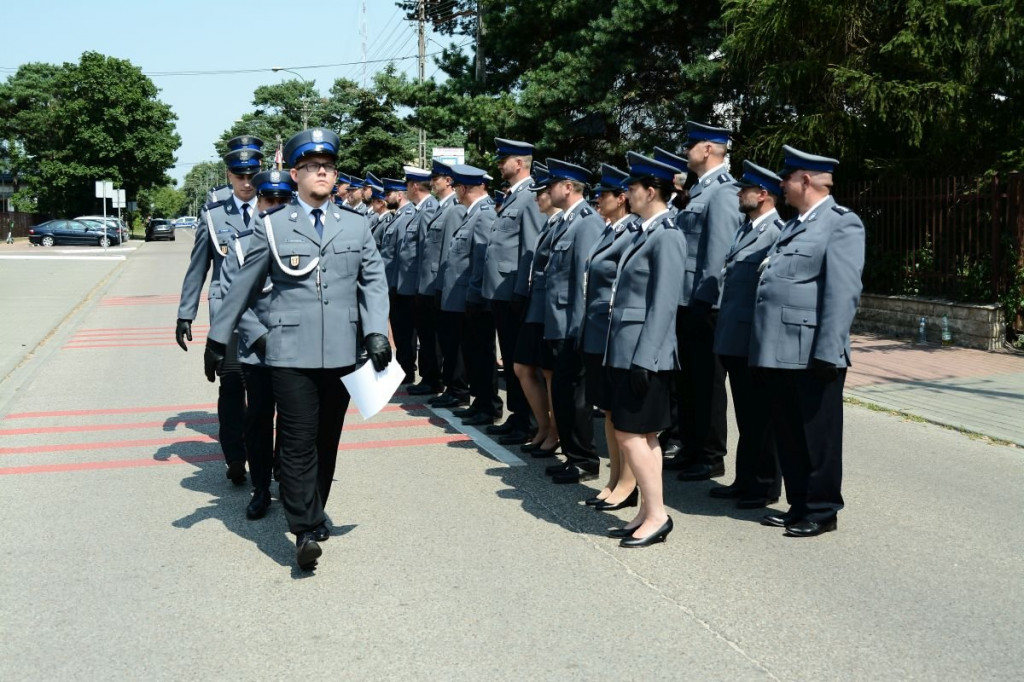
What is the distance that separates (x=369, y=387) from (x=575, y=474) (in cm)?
208

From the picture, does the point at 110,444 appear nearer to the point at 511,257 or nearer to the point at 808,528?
the point at 511,257

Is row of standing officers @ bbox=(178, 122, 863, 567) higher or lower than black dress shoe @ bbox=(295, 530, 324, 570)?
higher

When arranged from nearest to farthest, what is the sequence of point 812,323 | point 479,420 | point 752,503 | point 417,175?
point 812,323 < point 752,503 < point 479,420 < point 417,175

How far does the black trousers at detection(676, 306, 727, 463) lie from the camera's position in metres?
6.82

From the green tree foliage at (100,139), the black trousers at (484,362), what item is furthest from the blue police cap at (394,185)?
the green tree foliage at (100,139)

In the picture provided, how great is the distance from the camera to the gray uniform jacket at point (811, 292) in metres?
5.35

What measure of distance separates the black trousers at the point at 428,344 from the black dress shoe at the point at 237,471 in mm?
3502

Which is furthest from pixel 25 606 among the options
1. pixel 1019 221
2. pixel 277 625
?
pixel 1019 221

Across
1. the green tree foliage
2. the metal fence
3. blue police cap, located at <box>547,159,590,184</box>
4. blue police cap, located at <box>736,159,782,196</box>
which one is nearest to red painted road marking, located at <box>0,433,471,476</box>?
blue police cap, located at <box>547,159,590,184</box>

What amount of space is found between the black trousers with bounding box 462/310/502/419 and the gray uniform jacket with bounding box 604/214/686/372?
331cm

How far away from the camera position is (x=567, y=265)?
6.81 meters

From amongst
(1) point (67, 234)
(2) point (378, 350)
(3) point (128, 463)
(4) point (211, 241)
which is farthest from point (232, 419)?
(1) point (67, 234)

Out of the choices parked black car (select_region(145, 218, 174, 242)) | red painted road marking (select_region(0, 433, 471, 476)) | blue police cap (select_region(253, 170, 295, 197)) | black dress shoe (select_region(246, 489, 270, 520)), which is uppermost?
parked black car (select_region(145, 218, 174, 242))

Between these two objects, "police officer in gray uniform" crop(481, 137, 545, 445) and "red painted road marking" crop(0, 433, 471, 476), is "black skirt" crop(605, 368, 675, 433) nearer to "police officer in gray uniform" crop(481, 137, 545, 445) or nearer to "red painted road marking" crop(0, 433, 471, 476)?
"police officer in gray uniform" crop(481, 137, 545, 445)
